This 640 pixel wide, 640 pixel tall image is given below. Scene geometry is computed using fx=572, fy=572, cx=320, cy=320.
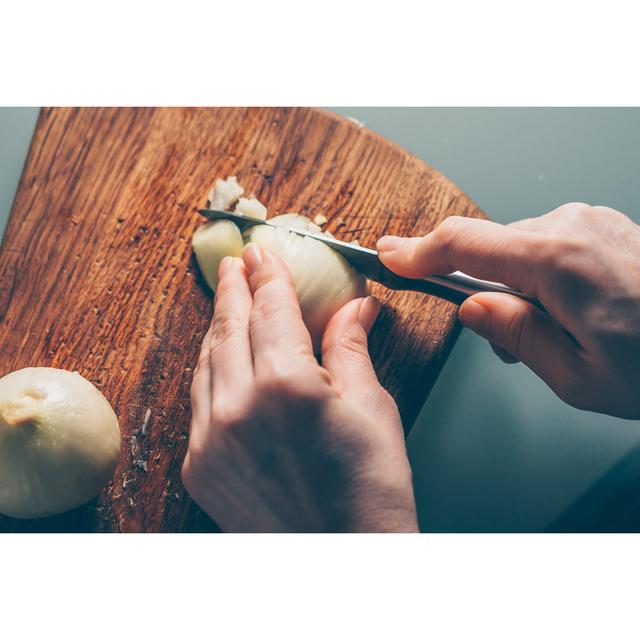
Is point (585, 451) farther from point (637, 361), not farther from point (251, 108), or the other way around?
point (251, 108)

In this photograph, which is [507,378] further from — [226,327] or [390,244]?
[226,327]

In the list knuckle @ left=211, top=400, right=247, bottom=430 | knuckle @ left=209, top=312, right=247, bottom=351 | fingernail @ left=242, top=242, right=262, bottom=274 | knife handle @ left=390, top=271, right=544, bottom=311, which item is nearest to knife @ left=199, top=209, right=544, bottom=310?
knife handle @ left=390, top=271, right=544, bottom=311

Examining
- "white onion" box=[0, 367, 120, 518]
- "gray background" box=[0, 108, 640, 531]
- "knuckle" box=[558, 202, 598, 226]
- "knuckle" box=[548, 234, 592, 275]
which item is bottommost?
"white onion" box=[0, 367, 120, 518]

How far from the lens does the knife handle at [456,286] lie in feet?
3.06

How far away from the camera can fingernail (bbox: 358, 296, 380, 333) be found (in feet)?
3.42

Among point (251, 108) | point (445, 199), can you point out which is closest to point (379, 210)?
point (445, 199)


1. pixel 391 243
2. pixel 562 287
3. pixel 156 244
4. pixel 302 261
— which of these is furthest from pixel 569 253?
pixel 156 244

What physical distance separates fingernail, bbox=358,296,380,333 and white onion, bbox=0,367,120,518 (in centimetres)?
48

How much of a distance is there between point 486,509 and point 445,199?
0.66m

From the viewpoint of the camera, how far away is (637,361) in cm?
88

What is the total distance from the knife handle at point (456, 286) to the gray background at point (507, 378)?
0.95 feet

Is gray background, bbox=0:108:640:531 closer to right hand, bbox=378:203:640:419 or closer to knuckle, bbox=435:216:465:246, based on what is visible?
right hand, bbox=378:203:640:419

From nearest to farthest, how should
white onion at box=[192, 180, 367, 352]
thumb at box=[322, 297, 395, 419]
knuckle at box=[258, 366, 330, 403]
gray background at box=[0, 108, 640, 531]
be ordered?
knuckle at box=[258, 366, 330, 403]
thumb at box=[322, 297, 395, 419]
white onion at box=[192, 180, 367, 352]
gray background at box=[0, 108, 640, 531]

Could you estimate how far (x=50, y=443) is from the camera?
919mm
